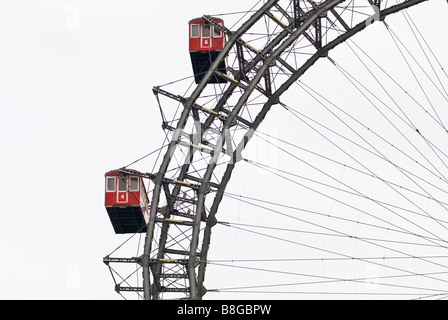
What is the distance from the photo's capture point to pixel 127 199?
50125 millimetres

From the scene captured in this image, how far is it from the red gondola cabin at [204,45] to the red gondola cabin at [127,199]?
5.94 m

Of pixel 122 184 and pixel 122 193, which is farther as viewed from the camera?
pixel 122 184

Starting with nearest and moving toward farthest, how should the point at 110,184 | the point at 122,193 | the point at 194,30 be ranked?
the point at 122,193
the point at 110,184
the point at 194,30

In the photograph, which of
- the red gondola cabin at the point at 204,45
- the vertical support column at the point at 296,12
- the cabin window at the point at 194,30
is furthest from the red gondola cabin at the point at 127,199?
the vertical support column at the point at 296,12

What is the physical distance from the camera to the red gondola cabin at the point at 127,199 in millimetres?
50188

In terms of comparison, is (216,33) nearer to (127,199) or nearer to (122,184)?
(122,184)

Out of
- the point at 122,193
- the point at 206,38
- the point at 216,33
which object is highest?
the point at 216,33

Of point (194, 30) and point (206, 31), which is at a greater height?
point (194, 30)

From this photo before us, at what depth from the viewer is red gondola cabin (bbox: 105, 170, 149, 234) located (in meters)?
50.2

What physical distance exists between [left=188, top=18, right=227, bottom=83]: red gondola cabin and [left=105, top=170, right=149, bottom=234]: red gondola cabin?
5.94 meters

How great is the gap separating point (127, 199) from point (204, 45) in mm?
8443

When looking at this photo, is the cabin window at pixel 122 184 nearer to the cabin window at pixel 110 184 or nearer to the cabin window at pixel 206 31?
the cabin window at pixel 110 184

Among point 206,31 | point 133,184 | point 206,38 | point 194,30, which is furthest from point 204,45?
point 133,184
